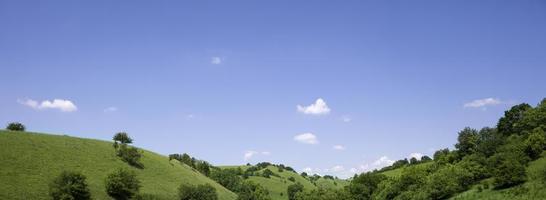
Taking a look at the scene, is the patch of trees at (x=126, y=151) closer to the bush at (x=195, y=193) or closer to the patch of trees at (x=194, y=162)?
the bush at (x=195, y=193)

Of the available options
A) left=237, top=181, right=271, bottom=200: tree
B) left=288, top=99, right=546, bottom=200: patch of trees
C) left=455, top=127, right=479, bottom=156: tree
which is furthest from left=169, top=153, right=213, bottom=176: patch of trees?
left=455, top=127, right=479, bottom=156: tree

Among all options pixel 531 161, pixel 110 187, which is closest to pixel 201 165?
pixel 110 187

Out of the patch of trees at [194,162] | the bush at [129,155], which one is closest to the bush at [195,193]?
the bush at [129,155]

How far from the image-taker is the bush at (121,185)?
9488 cm

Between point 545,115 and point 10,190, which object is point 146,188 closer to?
point 10,190

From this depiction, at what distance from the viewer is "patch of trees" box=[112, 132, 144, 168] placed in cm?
11594

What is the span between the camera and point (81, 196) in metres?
87.8

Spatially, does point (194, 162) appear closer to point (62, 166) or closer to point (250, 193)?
point (250, 193)

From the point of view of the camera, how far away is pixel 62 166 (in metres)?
97.4

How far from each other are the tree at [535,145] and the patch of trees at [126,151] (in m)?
85.9

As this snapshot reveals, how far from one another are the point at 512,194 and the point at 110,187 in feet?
235

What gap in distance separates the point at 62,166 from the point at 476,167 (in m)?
83.2

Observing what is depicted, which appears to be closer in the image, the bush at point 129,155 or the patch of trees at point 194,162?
the bush at point 129,155

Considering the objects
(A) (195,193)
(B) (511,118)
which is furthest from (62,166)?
(B) (511,118)
